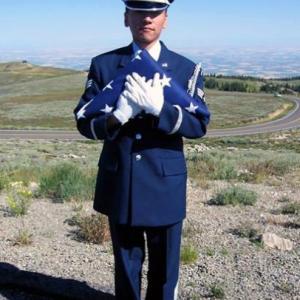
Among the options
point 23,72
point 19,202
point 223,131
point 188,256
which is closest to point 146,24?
point 188,256

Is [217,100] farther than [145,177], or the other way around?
[217,100]

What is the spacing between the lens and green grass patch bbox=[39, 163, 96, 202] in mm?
7285

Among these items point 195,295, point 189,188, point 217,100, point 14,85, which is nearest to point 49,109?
point 217,100

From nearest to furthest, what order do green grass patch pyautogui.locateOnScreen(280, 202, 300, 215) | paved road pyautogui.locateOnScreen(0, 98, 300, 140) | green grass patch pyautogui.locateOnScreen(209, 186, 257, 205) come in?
green grass patch pyautogui.locateOnScreen(280, 202, 300, 215), green grass patch pyautogui.locateOnScreen(209, 186, 257, 205), paved road pyautogui.locateOnScreen(0, 98, 300, 140)

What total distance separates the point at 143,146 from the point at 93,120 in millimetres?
298

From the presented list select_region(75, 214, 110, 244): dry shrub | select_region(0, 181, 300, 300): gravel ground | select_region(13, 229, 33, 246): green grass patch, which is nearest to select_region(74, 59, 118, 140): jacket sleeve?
select_region(0, 181, 300, 300): gravel ground

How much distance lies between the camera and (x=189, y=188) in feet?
27.7

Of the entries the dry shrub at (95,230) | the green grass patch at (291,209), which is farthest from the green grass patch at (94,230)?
the green grass patch at (291,209)

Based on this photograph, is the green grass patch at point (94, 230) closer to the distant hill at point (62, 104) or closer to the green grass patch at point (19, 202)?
the green grass patch at point (19, 202)

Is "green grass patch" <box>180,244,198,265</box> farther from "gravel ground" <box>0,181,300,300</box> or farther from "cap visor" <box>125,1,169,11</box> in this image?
"cap visor" <box>125,1,169,11</box>

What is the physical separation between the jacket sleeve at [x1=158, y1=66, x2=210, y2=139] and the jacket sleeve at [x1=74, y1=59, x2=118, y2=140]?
A: 0.90 feet

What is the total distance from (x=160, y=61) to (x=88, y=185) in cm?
467

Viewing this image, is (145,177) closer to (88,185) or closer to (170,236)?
(170,236)

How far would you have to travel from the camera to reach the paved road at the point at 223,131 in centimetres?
4025
